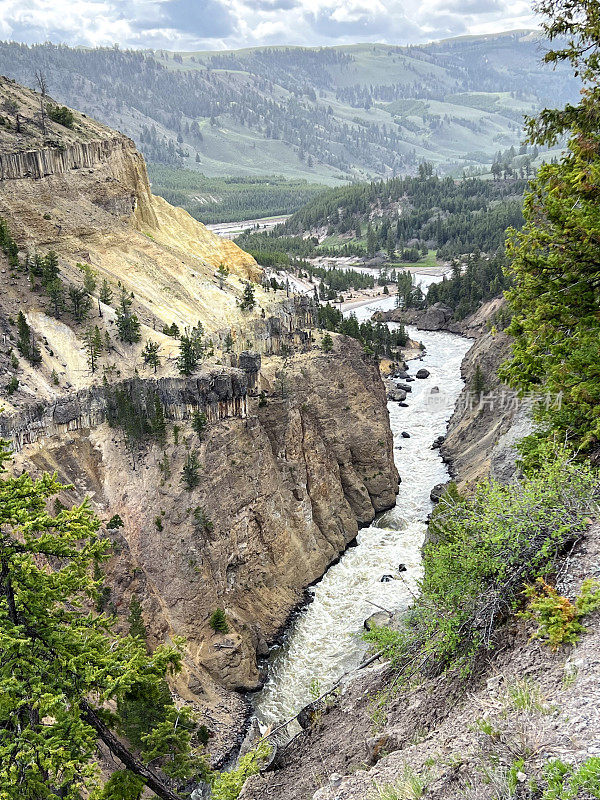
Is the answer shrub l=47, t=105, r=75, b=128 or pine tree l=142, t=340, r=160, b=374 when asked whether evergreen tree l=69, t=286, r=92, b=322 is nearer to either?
pine tree l=142, t=340, r=160, b=374

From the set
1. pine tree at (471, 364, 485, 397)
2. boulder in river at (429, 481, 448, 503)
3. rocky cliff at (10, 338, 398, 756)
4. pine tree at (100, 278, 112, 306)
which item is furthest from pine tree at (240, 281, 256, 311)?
pine tree at (471, 364, 485, 397)

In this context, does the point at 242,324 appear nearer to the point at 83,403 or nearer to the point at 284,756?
the point at 83,403

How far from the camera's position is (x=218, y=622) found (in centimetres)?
3397

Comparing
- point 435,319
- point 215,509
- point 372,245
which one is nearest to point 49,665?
point 215,509

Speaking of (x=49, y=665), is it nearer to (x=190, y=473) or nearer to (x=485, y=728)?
(x=485, y=728)

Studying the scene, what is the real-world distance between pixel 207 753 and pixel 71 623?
62.8 ft

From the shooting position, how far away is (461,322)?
11294cm

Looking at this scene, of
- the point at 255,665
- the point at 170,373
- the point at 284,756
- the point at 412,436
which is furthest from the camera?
the point at 412,436

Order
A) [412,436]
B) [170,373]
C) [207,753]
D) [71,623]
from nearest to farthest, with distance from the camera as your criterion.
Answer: [71,623]
[207,753]
[170,373]
[412,436]

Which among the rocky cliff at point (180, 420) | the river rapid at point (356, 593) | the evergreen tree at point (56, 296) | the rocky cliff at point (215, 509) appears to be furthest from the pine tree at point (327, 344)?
the evergreen tree at point (56, 296)

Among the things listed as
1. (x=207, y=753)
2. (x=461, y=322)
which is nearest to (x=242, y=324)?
A: (x=207, y=753)

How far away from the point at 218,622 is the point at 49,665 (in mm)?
22696

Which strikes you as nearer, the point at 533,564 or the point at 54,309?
the point at 533,564

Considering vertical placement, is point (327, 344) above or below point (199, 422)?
above
